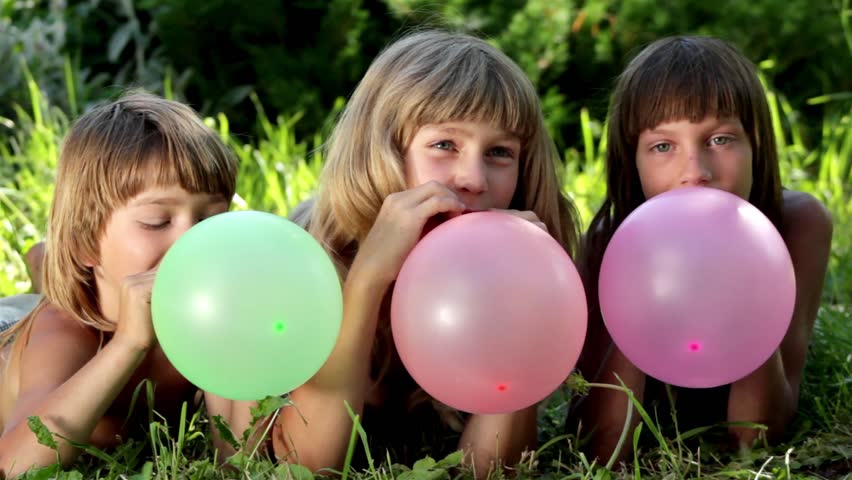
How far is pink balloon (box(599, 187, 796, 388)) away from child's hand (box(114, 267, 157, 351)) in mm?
995

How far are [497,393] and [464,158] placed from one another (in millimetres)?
645

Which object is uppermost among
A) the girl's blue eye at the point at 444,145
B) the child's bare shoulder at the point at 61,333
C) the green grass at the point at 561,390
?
the girl's blue eye at the point at 444,145

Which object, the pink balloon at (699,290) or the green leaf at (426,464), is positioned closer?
the pink balloon at (699,290)

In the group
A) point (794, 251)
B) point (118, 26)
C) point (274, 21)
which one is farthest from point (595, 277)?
point (118, 26)

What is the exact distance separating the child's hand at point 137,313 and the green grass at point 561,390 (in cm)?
20

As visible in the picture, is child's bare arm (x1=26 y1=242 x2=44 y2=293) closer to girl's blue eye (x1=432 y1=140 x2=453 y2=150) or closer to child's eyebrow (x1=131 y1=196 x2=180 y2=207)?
child's eyebrow (x1=131 y1=196 x2=180 y2=207)

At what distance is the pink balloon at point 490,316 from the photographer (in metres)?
2.04

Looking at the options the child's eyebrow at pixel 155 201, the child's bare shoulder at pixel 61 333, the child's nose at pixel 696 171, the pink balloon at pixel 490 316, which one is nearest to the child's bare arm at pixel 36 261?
the child's bare shoulder at pixel 61 333

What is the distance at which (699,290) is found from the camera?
2.16 meters

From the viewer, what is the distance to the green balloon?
2.09 meters

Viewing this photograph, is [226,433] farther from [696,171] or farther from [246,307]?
[696,171]

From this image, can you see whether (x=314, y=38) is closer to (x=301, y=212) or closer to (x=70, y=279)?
(x=301, y=212)

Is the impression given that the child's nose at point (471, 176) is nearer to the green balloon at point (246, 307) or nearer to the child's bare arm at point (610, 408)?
the green balloon at point (246, 307)

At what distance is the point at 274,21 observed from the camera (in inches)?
240
